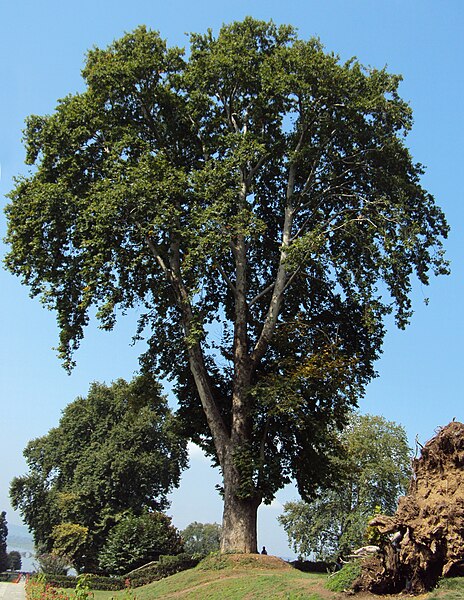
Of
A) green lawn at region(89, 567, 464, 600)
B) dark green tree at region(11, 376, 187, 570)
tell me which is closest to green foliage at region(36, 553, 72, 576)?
dark green tree at region(11, 376, 187, 570)

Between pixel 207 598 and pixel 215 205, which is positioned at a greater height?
pixel 215 205

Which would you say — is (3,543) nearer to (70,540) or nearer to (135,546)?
(70,540)

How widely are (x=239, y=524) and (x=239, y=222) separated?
9.69 meters

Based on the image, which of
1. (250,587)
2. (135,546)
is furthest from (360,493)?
(250,587)

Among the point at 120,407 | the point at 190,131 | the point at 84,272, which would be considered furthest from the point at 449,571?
the point at 120,407

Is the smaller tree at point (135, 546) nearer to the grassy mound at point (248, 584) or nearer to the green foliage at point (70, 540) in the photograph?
the green foliage at point (70, 540)

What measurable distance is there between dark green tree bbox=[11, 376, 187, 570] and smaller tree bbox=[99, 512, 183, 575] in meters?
6.53

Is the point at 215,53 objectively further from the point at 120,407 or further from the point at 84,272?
the point at 120,407

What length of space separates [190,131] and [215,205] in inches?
196

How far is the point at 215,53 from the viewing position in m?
22.0

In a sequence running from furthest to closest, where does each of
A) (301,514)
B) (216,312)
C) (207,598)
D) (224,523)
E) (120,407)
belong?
(120,407) → (301,514) → (216,312) → (224,523) → (207,598)

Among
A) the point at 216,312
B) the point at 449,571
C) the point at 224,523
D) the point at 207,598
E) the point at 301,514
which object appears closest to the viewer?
the point at 449,571

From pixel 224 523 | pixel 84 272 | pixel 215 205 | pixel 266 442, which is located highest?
pixel 215 205

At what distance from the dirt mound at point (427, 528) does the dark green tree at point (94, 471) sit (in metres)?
33.2
